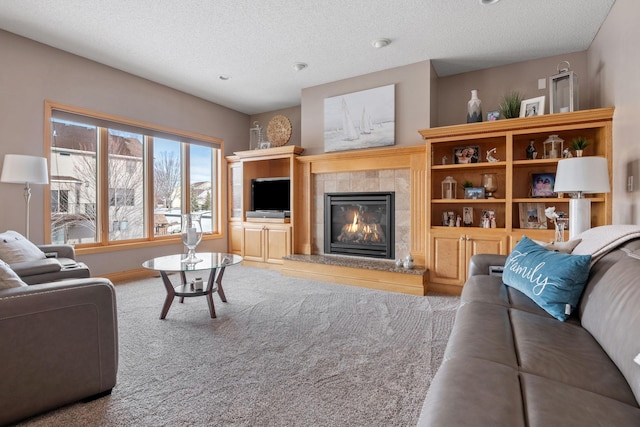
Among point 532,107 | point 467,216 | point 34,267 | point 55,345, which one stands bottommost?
point 55,345

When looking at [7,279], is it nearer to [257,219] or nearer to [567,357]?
[567,357]

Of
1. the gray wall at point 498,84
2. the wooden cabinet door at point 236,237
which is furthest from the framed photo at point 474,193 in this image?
the wooden cabinet door at point 236,237

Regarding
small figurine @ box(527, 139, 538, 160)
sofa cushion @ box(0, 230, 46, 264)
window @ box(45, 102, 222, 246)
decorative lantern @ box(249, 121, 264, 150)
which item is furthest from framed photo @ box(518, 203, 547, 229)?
sofa cushion @ box(0, 230, 46, 264)

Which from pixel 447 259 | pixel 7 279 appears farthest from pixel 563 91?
pixel 7 279

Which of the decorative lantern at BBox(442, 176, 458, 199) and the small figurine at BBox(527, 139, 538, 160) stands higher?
the small figurine at BBox(527, 139, 538, 160)

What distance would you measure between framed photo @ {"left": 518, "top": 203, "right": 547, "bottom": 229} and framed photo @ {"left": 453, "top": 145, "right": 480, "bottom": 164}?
2.41 ft

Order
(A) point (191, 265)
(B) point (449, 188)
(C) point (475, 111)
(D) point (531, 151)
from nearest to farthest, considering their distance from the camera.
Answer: (A) point (191, 265), (D) point (531, 151), (C) point (475, 111), (B) point (449, 188)

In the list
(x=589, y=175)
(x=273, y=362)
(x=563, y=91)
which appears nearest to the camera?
(x=273, y=362)

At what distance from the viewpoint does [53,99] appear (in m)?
3.50

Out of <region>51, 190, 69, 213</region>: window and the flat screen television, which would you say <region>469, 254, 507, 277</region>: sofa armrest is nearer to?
the flat screen television

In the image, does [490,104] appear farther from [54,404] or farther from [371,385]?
[54,404]

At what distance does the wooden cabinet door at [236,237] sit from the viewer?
17.9 ft

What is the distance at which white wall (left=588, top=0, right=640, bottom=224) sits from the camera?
2307 mm

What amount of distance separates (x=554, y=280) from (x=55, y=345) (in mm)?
2420
